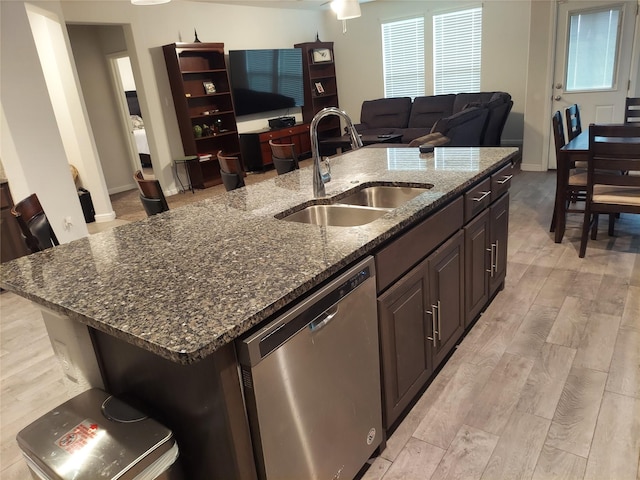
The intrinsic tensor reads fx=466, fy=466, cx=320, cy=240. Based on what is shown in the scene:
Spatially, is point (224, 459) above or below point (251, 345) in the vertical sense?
below

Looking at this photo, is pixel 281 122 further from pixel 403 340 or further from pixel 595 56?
pixel 403 340

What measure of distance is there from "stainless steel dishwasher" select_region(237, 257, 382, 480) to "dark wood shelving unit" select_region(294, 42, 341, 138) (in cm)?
744

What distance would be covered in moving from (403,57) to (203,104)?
359 cm

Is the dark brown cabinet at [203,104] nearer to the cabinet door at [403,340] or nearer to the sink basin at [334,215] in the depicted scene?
the sink basin at [334,215]

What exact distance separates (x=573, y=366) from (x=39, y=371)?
2.83 m

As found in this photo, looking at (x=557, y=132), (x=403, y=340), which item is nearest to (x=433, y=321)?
(x=403, y=340)

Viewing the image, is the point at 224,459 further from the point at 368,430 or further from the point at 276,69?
the point at 276,69

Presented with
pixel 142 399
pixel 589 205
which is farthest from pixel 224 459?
pixel 589 205

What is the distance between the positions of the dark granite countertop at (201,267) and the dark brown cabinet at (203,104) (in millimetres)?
4816

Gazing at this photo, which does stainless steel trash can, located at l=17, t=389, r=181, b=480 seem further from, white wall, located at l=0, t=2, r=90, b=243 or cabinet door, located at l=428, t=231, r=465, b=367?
white wall, located at l=0, t=2, r=90, b=243

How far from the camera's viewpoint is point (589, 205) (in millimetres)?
3314

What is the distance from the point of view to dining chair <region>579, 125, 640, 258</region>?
299 centimetres

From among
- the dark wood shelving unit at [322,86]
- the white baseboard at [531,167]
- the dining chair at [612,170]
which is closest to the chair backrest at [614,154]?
the dining chair at [612,170]

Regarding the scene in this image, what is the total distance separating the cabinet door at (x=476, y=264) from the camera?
2.34 meters
